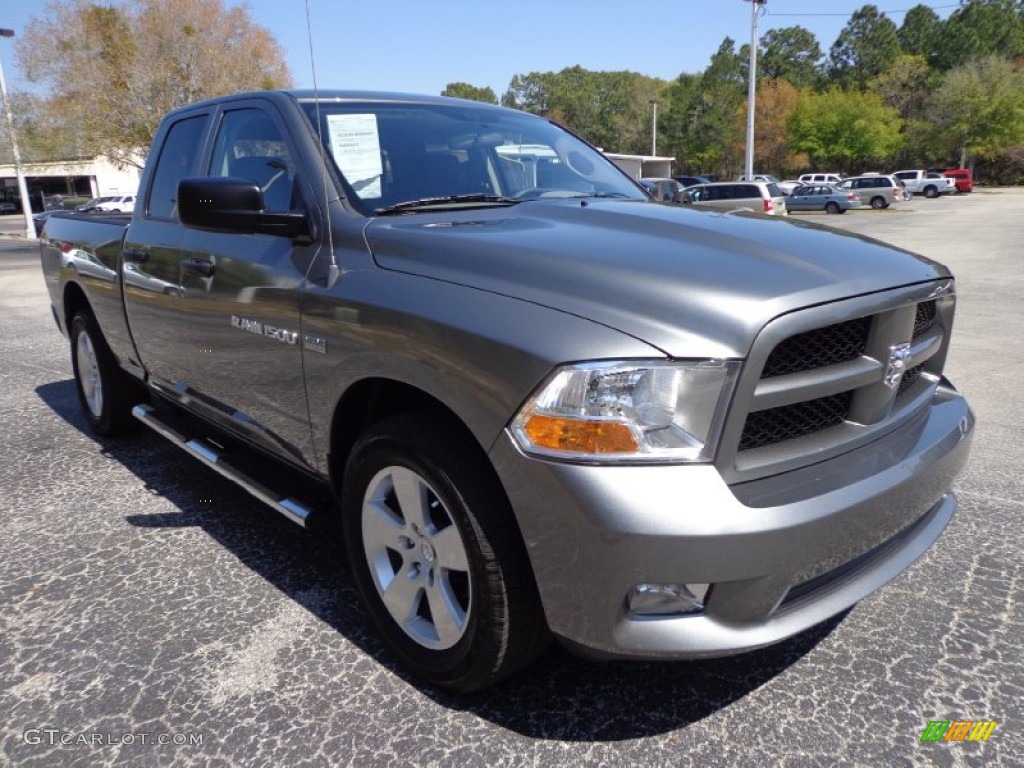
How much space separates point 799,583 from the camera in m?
1.87

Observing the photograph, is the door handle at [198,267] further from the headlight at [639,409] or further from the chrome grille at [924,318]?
the chrome grille at [924,318]

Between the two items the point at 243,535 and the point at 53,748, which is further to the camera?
the point at 243,535

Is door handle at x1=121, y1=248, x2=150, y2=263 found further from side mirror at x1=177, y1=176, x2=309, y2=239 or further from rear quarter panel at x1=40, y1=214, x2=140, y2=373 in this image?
side mirror at x1=177, y1=176, x2=309, y2=239

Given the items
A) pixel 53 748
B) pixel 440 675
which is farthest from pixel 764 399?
pixel 53 748

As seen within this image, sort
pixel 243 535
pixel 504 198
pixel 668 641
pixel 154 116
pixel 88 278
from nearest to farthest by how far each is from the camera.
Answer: pixel 668 641, pixel 504 198, pixel 243 535, pixel 88 278, pixel 154 116

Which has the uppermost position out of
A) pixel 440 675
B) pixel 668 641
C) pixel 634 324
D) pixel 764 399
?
pixel 634 324

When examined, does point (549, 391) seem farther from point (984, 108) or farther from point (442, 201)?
point (984, 108)

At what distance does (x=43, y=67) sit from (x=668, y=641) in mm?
34076

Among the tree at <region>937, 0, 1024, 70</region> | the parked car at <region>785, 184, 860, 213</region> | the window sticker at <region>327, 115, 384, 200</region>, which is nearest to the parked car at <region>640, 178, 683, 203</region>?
the window sticker at <region>327, 115, 384, 200</region>

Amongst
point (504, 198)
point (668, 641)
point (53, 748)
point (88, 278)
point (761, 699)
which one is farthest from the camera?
point (88, 278)

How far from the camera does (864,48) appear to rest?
9531 cm

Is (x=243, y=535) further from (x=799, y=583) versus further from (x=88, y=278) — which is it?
(x=799, y=583)

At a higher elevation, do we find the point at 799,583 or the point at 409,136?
the point at 409,136

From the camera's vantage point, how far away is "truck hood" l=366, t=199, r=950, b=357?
1.81 m
